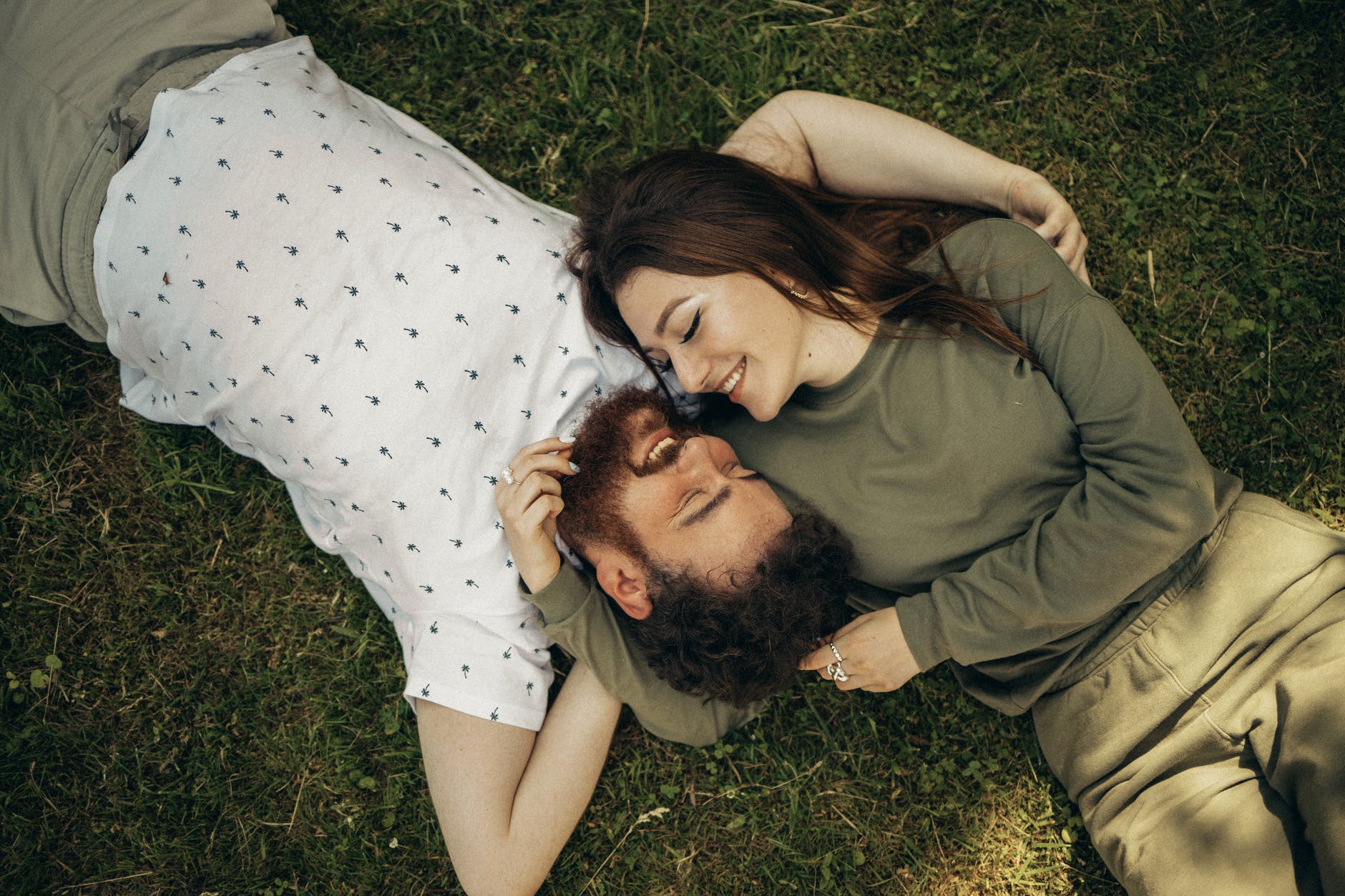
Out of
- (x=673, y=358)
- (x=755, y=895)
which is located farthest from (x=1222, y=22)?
(x=755, y=895)

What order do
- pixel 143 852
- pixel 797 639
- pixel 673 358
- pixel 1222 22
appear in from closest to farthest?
pixel 673 358 < pixel 797 639 < pixel 143 852 < pixel 1222 22

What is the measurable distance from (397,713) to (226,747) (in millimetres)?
727

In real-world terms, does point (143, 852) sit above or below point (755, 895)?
below

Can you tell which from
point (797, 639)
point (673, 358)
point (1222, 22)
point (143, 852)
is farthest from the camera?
point (1222, 22)

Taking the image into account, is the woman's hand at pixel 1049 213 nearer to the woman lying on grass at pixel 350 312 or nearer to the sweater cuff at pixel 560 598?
the woman lying on grass at pixel 350 312

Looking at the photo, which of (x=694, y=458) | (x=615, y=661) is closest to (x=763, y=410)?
(x=694, y=458)

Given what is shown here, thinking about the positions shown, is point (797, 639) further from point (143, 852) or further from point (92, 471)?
point (92, 471)

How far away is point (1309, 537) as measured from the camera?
2988mm

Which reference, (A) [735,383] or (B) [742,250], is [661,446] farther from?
(B) [742,250]

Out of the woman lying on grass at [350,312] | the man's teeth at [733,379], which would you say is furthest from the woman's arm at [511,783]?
the man's teeth at [733,379]

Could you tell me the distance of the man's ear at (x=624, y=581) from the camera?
290 cm

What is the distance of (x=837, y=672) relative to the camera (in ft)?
10.4

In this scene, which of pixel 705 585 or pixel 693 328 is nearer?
pixel 693 328

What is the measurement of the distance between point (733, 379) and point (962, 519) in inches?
37.8
